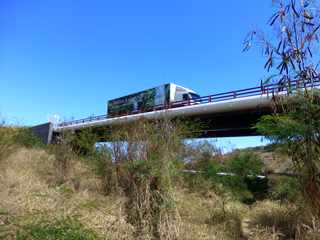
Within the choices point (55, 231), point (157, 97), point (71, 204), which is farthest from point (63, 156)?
point (157, 97)

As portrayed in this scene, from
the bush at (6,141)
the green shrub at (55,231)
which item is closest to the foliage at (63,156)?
the bush at (6,141)

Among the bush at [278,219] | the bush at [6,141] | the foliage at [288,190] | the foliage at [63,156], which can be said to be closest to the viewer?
the bush at [278,219]

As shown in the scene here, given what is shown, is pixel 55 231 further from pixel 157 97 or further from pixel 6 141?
pixel 157 97

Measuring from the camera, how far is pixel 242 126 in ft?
87.6

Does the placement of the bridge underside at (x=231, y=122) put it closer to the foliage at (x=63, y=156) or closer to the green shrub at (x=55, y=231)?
the foliage at (x=63, y=156)

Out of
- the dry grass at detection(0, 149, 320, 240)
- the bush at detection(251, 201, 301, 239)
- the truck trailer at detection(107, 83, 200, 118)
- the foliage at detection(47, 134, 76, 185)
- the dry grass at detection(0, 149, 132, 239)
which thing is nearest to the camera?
the dry grass at detection(0, 149, 320, 240)

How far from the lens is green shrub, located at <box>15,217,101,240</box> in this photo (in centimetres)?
471

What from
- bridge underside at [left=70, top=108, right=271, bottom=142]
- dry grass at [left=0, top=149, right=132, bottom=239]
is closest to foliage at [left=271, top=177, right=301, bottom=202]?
dry grass at [left=0, top=149, right=132, bottom=239]

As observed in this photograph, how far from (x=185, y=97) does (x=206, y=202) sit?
24204 mm

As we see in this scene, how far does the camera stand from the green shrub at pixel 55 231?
4.71m

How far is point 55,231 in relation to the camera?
4828 millimetres

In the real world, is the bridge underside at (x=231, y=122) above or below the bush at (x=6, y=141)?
above

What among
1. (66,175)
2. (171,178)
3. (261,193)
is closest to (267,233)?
(171,178)

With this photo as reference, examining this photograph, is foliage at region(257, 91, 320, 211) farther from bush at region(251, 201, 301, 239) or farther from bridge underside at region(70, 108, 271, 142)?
bridge underside at region(70, 108, 271, 142)
